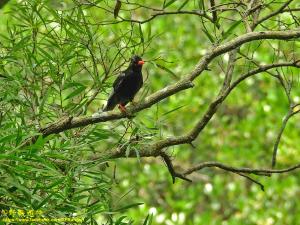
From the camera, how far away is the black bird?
4469 mm

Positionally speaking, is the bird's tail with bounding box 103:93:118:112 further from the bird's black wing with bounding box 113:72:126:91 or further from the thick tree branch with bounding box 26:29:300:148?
the thick tree branch with bounding box 26:29:300:148

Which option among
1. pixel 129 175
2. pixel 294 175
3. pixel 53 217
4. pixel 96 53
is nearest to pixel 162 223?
pixel 129 175

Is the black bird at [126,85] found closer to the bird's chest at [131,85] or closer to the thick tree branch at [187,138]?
the bird's chest at [131,85]

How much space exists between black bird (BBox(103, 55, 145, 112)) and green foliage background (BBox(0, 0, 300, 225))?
0.12m

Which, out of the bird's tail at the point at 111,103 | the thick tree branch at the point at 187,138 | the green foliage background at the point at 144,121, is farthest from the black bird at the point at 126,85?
the thick tree branch at the point at 187,138

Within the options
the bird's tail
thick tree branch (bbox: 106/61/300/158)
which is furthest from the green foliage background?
the bird's tail

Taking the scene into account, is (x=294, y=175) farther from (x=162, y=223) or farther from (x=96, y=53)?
(x=96, y=53)

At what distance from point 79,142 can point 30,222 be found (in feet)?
2.36

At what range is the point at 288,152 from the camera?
890 cm

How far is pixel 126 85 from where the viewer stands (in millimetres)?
4723

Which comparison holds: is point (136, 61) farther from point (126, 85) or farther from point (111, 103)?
point (111, 103)

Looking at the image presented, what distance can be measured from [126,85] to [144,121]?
2.73 ft

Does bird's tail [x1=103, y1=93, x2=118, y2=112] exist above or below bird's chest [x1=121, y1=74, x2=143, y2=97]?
below

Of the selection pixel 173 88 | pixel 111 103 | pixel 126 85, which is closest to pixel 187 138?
pixel 173 88
